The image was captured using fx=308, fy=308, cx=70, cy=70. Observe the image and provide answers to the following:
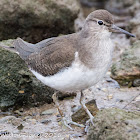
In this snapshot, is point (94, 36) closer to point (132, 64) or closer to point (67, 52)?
point (67, 52)

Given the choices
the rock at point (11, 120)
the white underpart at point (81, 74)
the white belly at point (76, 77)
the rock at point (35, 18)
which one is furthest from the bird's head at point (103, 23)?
the rock at point (35, 18)

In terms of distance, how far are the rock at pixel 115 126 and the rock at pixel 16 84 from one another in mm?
2008

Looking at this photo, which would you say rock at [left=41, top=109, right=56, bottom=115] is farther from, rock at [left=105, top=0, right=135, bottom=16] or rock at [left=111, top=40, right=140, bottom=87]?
rock at [left=105, top=0, right=135, bottom=16]

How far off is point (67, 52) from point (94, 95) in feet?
5.96

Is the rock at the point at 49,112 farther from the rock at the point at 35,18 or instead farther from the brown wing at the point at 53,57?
the rock at the point at 35,18

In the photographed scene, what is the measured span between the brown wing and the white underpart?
126 mm

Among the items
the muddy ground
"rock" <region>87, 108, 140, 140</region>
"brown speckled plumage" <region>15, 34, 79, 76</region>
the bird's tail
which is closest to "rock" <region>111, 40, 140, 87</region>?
the muddy ground

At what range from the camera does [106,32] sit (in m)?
5.01

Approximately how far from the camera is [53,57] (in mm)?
5270

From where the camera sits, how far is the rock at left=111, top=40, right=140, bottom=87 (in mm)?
6535

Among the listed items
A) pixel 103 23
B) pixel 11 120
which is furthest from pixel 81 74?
pixel 11 120

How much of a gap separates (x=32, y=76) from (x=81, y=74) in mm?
1590

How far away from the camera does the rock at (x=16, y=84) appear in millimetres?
5945

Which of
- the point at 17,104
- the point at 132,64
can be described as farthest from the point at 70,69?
the point at 132,64
